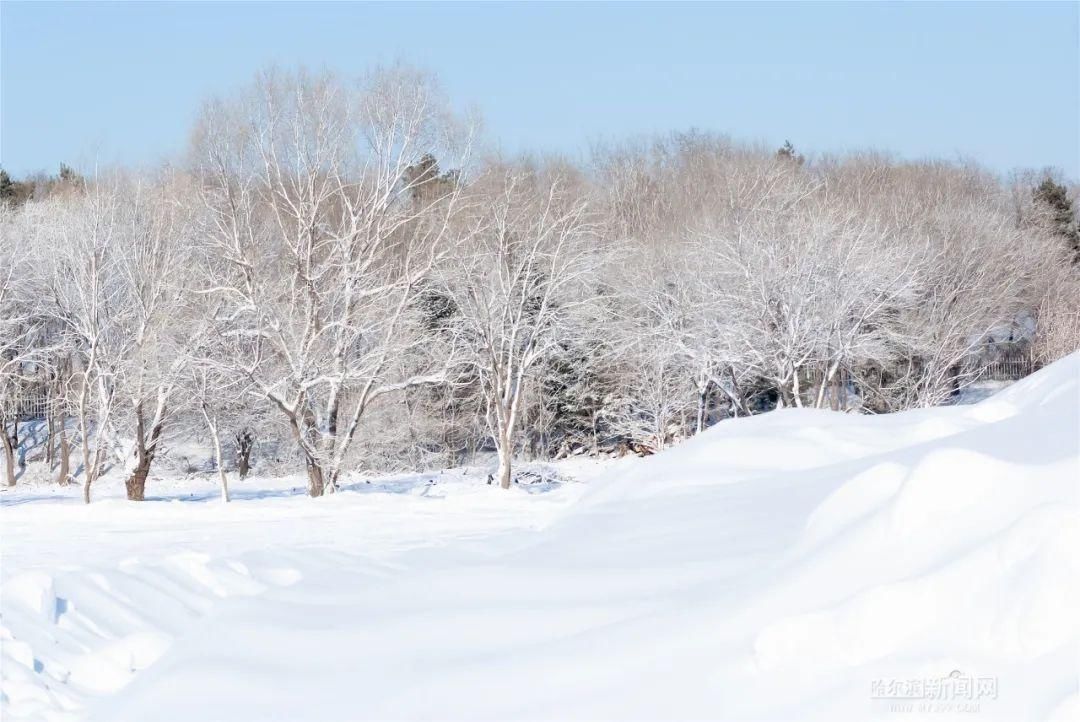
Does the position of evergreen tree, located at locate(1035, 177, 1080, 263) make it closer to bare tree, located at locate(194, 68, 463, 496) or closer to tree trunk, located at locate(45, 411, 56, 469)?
bare tree, located at locate(194, 68, 463, 496)

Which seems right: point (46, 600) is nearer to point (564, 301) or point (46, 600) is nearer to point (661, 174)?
point (564, 301)

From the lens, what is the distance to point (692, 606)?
17.5ft

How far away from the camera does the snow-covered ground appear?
13.8ft

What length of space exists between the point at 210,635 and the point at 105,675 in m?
1.71

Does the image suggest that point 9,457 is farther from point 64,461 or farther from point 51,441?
point 64,461

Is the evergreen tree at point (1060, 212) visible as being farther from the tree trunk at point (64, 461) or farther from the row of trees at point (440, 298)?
the tree trunk at point (64, 461)

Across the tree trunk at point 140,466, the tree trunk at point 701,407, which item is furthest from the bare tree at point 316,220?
the tree trunk at point 701,407

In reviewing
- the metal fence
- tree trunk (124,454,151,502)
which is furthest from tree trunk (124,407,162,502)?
the metal fence

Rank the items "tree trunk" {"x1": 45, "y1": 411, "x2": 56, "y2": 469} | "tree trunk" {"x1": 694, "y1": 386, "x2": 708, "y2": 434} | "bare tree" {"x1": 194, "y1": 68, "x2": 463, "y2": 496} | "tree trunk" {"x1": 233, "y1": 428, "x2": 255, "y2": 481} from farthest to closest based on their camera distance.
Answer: "tree trunk" {"x1": 45, "y1": 411, "x2": 56, "y2": 469} < "tree trunk" {"x1": 233, "y1": 428, "x2": 255, "y2": 481} < "tree trunk" {"x1": 694, "y1": 386, "x2": 708, "y2": 434} < "bare tree" {"x1": 194, "y1": 68, "x2": 463, "y2": 496}

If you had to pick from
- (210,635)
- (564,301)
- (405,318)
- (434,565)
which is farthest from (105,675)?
(564,301)

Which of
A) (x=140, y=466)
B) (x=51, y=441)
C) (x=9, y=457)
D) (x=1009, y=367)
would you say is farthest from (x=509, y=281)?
(x=1009, y=367)

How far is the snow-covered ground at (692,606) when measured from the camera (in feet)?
13.8

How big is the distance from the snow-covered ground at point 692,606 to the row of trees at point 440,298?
15.2m

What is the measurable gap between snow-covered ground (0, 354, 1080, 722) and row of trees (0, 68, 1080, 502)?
1523cm
